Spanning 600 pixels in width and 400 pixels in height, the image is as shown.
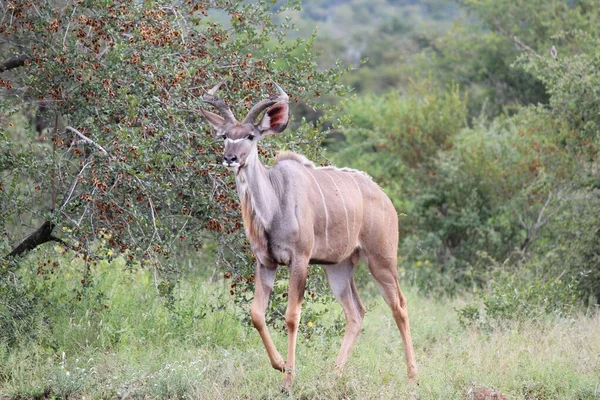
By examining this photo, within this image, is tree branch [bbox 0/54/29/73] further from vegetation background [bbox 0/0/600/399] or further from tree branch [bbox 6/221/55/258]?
tree branch [bbox 6/221/55/258]

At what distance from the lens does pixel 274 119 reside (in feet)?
19.7

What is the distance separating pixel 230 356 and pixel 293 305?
101 cm

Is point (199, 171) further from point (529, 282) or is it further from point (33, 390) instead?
point (529, 282)

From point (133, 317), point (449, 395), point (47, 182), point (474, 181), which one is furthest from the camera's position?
point (474, 181)

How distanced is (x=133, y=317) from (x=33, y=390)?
4.87 ft

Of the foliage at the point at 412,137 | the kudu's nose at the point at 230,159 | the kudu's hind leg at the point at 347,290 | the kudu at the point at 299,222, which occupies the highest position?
the kudu's nose at the point at 230,159

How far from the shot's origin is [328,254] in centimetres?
636

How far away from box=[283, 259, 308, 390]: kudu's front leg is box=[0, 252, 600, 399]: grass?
Result: 0.09m

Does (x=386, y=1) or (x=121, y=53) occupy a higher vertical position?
(x=121, y=53)

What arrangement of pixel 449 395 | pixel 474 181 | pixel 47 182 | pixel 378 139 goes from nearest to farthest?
pixel 449 395
pixel 47 182
pixel 474 181
pixel 378 139

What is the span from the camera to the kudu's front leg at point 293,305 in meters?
5.97

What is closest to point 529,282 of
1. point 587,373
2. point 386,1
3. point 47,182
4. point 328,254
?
point 587,373

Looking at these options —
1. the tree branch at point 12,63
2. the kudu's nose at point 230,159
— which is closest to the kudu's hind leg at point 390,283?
the kudu's nose at point 230,159

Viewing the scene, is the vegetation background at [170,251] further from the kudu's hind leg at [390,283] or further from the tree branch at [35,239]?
the kudu's hind leg at [390,283]
